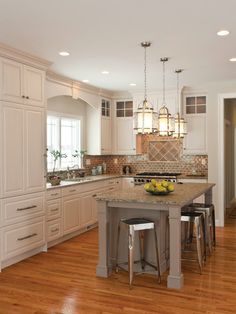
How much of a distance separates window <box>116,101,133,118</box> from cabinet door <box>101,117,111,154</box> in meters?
0.29

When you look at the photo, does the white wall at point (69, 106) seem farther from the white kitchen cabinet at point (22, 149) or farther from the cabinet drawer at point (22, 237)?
the cabinet drawer at point (22, 237)

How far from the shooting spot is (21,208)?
4441mm

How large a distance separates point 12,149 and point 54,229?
60.7 inches

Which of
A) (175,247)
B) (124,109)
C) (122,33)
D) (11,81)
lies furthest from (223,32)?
(124,109)

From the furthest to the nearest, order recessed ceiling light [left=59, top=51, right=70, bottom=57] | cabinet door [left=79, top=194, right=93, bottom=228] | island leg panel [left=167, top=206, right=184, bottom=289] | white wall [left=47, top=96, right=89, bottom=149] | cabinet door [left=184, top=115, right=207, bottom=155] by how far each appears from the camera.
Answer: cabinet door [left=184, top=115, right=207, bottom=155] < white wall [left=47, top=96, right=89, bottom=149] < cabinet door [left=79, top=194, right=93, bottom=228] < recessed ceiling light [left=59, top=51, right=70, bottom=57] < island leg panel [left=167, top=206, right=184, bottom=289]

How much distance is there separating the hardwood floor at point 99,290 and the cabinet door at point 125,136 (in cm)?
321

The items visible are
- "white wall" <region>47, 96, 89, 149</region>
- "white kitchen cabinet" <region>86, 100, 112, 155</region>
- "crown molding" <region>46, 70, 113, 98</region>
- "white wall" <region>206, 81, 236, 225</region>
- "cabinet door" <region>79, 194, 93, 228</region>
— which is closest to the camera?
"crown molding" <region>46, 70, 113, 98</region>

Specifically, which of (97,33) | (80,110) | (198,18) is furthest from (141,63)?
(80,110)

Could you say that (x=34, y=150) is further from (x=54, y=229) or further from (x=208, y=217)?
(x=208, y=217)

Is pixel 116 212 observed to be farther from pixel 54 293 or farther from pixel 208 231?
pixel 208 231

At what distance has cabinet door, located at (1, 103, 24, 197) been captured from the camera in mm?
4164

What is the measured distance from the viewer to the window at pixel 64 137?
6.29 meters

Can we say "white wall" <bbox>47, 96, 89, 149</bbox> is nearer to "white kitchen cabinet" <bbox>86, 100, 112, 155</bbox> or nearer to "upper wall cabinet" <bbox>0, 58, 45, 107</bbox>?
"white kitchen cabinet" <bbox>86, 100, 112, 155</bbox>

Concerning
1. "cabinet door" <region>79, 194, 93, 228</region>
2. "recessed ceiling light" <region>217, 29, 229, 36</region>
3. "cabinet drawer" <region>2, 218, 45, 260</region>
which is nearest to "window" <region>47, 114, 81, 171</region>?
"cabinet door" <region>79, 194, 93, 228</region>
